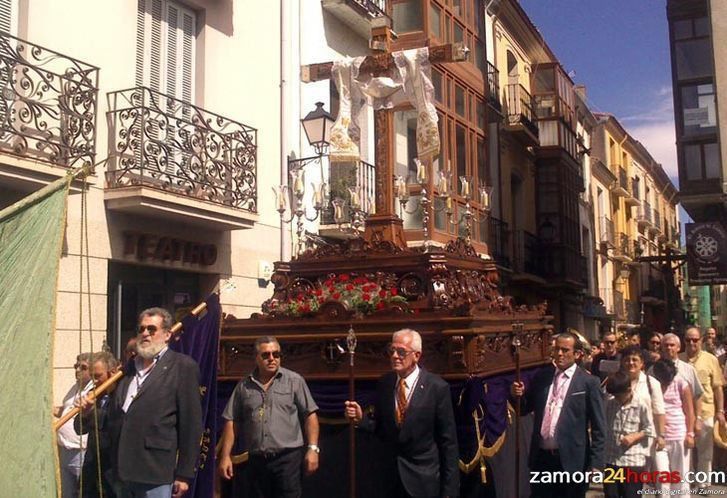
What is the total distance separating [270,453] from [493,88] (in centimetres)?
1709

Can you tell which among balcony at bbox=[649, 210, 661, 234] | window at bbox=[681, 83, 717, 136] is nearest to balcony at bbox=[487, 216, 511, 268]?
window at bbox=[681, 83, 717, 136]

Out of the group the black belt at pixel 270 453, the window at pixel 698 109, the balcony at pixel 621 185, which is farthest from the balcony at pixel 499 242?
the balcony at pixel 621 185

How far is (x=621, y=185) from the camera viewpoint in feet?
127

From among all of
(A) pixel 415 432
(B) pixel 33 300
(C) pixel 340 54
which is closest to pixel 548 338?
(A) pixel 415 432

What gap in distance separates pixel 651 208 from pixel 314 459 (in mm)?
43695

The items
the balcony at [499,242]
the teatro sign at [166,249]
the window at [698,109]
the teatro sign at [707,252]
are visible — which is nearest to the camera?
the teatro sign at [166,249]

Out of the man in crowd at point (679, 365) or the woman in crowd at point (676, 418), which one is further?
the man in crowd at point (679, 365)

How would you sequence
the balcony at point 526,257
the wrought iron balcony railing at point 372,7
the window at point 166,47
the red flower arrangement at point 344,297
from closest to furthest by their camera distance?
1. the red flower arrangement at point 344,297
2. the window at point 166,47
3. the wrought iron balcony railing at point 372,7
4. the balcony at point 526,257

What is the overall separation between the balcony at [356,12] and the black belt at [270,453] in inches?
399

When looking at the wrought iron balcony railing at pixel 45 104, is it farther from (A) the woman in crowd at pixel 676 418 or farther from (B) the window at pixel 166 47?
(A) the woman in crowd at pixel 676 418

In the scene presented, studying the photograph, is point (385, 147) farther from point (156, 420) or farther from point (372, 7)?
point (372, 7)

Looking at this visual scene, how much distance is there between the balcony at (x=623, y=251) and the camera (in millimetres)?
36469

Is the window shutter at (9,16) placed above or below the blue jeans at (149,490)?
above

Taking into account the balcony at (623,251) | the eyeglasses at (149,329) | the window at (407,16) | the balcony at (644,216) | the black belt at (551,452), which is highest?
the window at (407,16)
